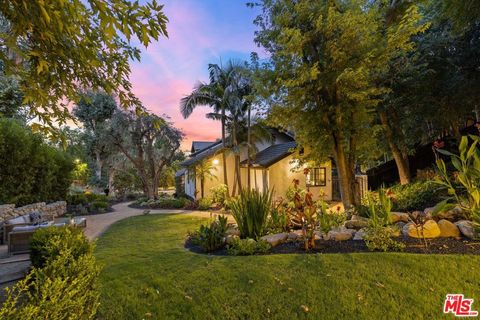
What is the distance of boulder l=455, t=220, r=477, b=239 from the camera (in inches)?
173

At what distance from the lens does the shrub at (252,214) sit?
522 centimetres

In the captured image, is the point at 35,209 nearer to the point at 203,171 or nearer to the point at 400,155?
the point at 203,171

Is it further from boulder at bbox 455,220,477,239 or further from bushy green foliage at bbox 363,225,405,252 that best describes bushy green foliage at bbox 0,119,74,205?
boulder at bbox 455,220,477,239

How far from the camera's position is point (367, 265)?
12.0 ft

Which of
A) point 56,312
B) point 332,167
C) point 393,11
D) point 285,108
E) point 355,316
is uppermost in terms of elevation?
point 393,11

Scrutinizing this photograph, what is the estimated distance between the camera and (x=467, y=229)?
452 centimetres

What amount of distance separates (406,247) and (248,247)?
2.77 metres

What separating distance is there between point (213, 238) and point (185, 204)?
929 cm

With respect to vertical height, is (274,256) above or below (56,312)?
below

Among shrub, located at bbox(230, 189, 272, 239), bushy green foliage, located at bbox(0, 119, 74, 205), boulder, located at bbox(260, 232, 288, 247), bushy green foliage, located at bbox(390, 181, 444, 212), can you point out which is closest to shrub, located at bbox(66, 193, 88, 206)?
bushy green foliage, located at bbox(0, 119, 74, 205)

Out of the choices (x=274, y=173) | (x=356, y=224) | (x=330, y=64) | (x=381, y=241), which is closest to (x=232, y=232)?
(x=356, y=224)

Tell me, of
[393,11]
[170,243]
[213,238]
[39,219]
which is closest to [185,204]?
[39,219]

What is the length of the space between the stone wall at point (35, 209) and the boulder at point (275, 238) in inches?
316

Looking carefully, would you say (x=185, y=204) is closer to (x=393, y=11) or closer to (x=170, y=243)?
(x=170, y=243)
